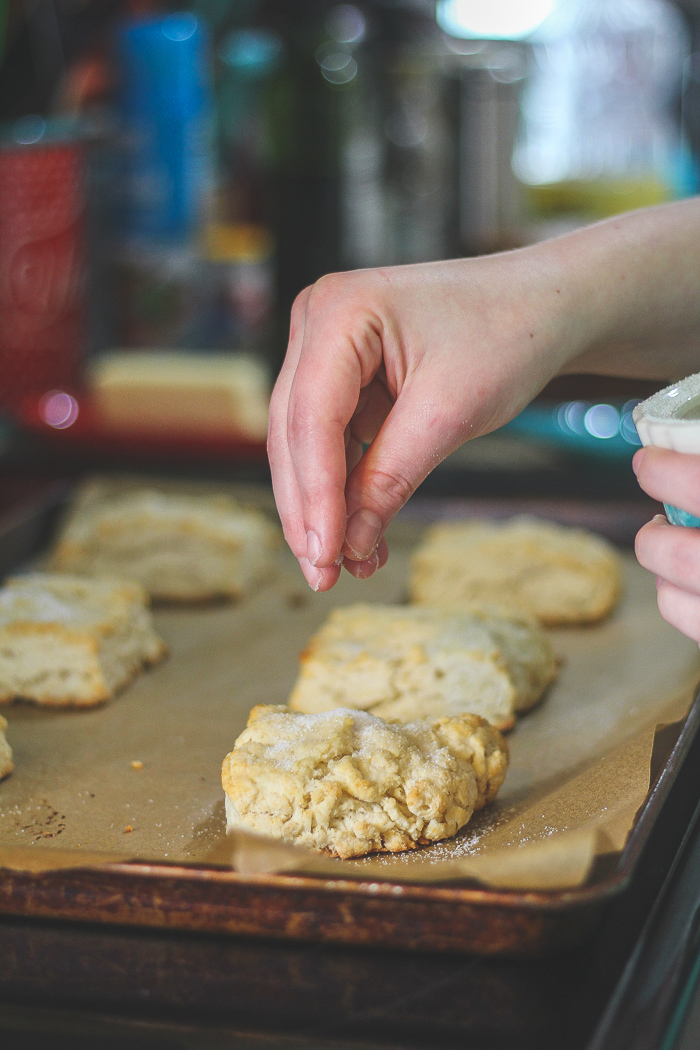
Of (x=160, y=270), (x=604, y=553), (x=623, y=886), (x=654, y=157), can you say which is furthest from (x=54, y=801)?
(x=654, y=157)

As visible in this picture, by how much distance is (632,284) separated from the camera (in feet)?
3.71

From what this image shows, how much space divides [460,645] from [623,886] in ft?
1.67

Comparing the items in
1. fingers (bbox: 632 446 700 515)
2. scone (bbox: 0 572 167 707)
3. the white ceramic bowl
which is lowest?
scone (bbox: 0 572 167 707)

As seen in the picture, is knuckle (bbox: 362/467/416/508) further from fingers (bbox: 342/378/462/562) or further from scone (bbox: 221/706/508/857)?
scone (bbox: 221/706/508/857)

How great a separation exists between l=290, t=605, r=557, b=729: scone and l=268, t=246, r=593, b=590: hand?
281 mm

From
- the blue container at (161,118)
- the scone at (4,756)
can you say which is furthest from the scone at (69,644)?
the blue container at (161,118)

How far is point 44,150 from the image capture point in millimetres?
2131

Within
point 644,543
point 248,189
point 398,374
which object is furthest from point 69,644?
point 248,189

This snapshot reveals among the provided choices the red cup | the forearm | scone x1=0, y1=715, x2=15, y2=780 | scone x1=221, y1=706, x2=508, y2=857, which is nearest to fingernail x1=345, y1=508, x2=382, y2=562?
scone x1=221, y1=706, x2=508, y2=857

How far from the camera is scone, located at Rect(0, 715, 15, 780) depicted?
1166mm

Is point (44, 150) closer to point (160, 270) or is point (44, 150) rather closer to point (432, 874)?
point (160, 270)

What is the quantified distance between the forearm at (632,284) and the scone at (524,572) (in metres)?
0.46

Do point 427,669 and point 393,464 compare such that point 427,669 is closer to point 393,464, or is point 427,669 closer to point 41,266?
point 393,464

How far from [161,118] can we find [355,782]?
97.9 inches
